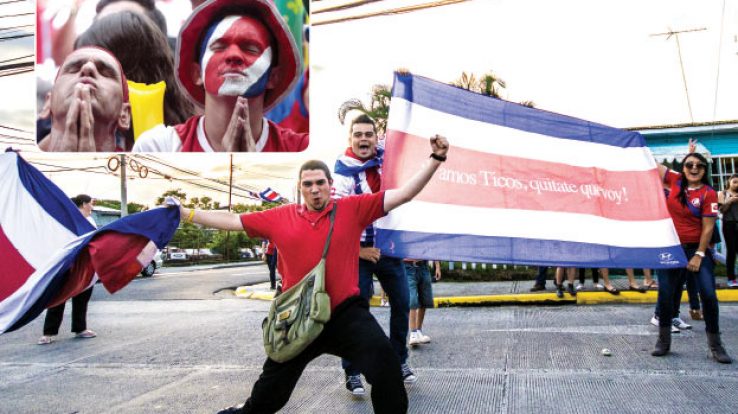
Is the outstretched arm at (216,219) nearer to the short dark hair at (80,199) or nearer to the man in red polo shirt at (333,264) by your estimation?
the man in red polo shirt at (333,264)

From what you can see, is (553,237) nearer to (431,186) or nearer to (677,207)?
(431,186)

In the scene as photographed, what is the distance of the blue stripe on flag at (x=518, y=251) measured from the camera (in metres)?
4.94

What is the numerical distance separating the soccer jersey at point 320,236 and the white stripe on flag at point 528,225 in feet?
4.05

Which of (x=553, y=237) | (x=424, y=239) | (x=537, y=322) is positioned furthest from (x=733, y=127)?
(x=424, y=239)

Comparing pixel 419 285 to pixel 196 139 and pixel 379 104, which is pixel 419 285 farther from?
pixel 379 104

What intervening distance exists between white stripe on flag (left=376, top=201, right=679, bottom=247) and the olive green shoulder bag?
1556 mm

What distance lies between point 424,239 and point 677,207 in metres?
2.70

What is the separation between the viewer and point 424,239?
504cm

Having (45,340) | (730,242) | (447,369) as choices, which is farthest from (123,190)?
(447,369)

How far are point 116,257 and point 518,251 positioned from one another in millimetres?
3087

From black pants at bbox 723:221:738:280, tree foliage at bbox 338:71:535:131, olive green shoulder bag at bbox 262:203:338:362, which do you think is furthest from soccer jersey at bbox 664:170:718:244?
tree foliage at bbox 338:71:535:131

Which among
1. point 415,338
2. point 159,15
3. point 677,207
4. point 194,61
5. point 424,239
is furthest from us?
point 159,15

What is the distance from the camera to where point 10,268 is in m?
4.54

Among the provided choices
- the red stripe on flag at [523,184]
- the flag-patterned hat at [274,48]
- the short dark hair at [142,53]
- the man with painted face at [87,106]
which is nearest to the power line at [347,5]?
the flag-patterned hat at [274,48]
